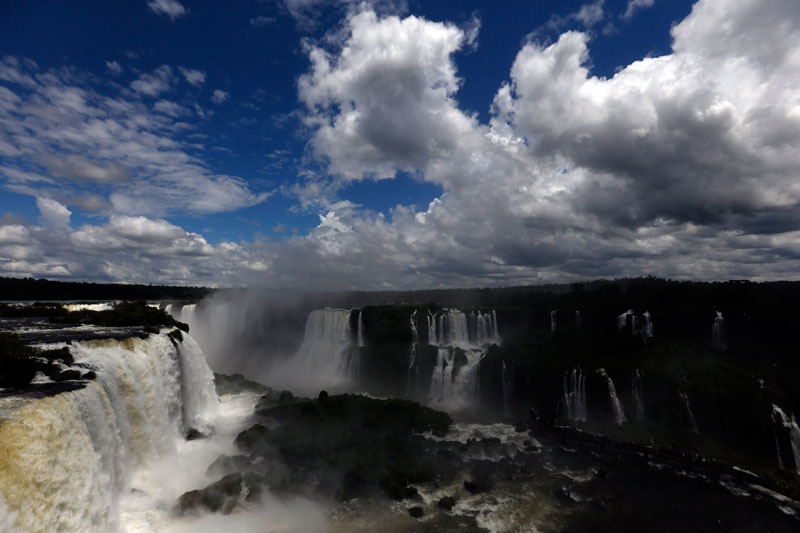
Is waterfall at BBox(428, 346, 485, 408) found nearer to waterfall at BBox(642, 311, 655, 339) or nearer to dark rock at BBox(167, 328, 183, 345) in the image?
waterfall at BBox(642, 311, 655, 339)

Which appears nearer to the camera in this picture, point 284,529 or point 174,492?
point 284,529

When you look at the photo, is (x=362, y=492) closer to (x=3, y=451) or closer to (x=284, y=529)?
(x=284, y=529)

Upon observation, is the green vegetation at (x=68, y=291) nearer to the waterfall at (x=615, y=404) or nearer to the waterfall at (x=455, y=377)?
the waterfall at (x=455, y=377)

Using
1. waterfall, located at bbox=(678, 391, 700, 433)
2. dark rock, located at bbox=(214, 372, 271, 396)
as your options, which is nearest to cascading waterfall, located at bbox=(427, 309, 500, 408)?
waterfall, located at bbox=(678, 391, 700, 433)

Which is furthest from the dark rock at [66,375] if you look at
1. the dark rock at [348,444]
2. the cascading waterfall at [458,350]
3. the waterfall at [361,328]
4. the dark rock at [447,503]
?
the waterfall at [361,328]

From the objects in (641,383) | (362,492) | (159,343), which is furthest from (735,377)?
(159,343)

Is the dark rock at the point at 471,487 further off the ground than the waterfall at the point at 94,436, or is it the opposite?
the waterfall at the point at 94,436
